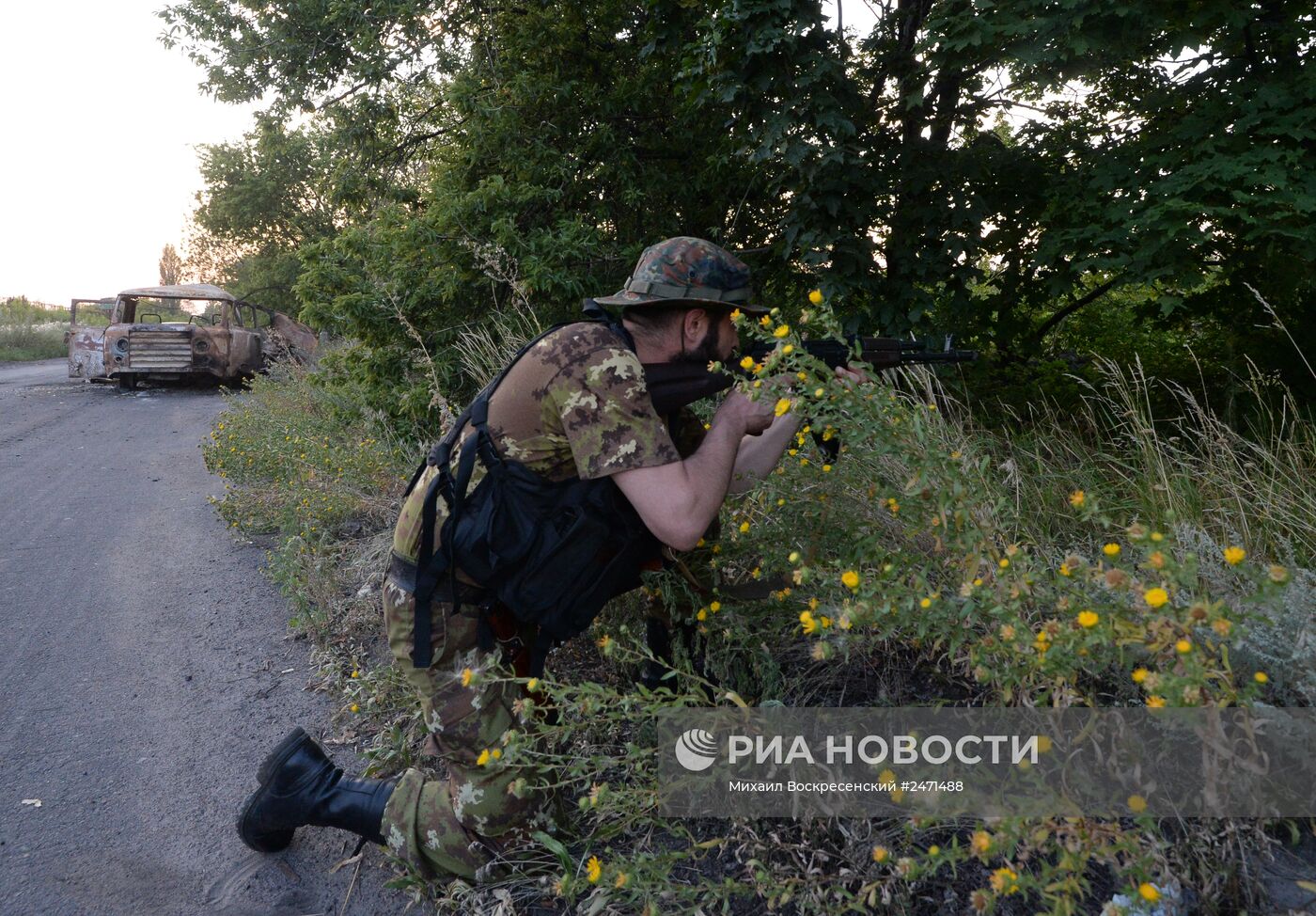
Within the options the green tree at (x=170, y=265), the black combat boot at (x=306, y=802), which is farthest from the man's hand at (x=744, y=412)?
the green tree at (x=170, y=265)

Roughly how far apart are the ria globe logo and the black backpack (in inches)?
17.4

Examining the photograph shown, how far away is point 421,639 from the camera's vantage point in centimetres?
232

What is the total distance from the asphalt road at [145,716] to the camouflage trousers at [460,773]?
0.19m

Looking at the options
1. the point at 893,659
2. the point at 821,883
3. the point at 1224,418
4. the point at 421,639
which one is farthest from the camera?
the point at 1224,418

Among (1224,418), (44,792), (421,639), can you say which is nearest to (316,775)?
(421,639)

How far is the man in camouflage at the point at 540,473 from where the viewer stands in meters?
2.23

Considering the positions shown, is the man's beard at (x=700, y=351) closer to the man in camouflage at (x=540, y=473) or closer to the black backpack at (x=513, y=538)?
the man in camouflage at (x=540, y=473)

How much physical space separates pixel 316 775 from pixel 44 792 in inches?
41.5

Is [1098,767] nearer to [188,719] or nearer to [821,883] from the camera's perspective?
[821,883]

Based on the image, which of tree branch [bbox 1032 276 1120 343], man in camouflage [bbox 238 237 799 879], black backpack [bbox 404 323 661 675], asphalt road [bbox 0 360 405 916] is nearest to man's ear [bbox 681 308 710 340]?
man in camouflage [bbox 238 237 799 879]

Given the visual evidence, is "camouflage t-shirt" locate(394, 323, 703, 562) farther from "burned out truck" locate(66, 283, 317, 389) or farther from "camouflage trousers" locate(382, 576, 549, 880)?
"burned out truck" locate(66, 283, 317, 389)

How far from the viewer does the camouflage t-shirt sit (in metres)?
2.22

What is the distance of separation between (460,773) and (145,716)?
65.7 inches

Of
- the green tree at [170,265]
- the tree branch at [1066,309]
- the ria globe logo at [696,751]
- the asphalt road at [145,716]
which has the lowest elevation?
the asphalt road at [145,716]
